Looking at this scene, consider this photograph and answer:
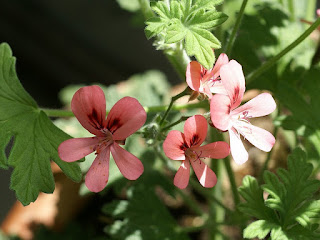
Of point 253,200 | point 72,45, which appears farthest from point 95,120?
point 72,45

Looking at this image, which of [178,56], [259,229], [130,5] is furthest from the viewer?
[130,5]

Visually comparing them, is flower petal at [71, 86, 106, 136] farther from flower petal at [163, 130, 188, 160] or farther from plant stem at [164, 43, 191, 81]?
plant stem at [164, 43, 191, 81]

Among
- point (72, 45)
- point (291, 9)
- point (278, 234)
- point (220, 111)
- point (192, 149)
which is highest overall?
point (220, 111)

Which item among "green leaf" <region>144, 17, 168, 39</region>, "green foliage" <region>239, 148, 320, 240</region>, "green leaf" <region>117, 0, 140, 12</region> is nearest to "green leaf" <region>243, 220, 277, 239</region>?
"green foliage" <region>239, 148, 320, 240</region>

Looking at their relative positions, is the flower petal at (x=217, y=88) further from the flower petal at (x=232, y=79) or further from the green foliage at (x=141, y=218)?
the green foliage at (x=141, y=218)

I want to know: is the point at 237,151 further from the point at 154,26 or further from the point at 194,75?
the point at 154,26

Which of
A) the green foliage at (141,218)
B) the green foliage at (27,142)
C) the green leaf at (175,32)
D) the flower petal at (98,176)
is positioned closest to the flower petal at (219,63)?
the green leaf at (175,32)

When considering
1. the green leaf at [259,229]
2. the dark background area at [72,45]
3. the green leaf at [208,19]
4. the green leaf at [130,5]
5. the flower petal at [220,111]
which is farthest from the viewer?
the dark background area at [72,45]
